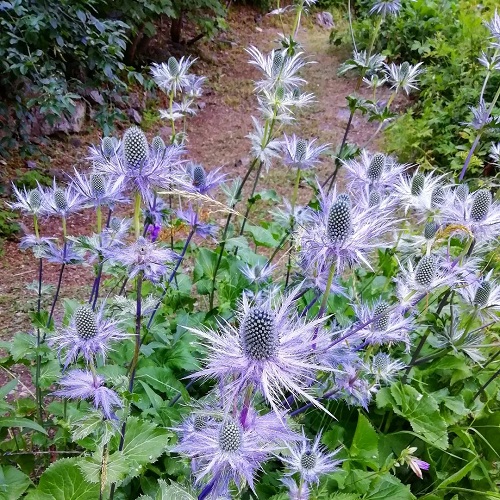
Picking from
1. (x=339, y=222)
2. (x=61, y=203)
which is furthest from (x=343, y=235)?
(x=61, y=203)

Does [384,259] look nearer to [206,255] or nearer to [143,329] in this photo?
[206,255]

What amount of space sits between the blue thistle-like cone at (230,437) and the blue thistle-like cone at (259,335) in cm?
17

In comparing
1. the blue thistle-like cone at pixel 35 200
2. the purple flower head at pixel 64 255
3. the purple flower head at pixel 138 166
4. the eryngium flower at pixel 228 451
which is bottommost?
the eryngium flower at pixel 228 451

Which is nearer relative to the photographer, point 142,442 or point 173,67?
point 142,442

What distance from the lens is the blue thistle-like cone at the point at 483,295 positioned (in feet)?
6.00

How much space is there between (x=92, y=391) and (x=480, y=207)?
4.28 feet

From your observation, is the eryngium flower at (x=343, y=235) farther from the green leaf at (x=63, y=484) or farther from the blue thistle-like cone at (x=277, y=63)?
the blue thistle-like cone at (x=277, y=63)

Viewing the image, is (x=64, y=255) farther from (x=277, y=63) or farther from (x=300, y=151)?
(x=277, y=63)

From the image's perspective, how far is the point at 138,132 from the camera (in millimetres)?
1360

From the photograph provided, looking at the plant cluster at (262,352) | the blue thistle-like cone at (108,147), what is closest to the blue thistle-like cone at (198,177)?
the plant cluster at (262,352)

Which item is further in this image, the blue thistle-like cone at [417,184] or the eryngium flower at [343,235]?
the blue thistle-like cone at [417,184]

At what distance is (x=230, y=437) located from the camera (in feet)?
3.68

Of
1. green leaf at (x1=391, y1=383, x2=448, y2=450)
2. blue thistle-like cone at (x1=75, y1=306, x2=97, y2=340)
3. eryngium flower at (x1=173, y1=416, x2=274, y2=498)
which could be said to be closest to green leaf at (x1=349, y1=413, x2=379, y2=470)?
green leaf at (x1=391, y1=383, x2=448, y2=450)

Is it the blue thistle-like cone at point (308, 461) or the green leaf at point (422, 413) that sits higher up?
the green leaf at point (422, 413)
